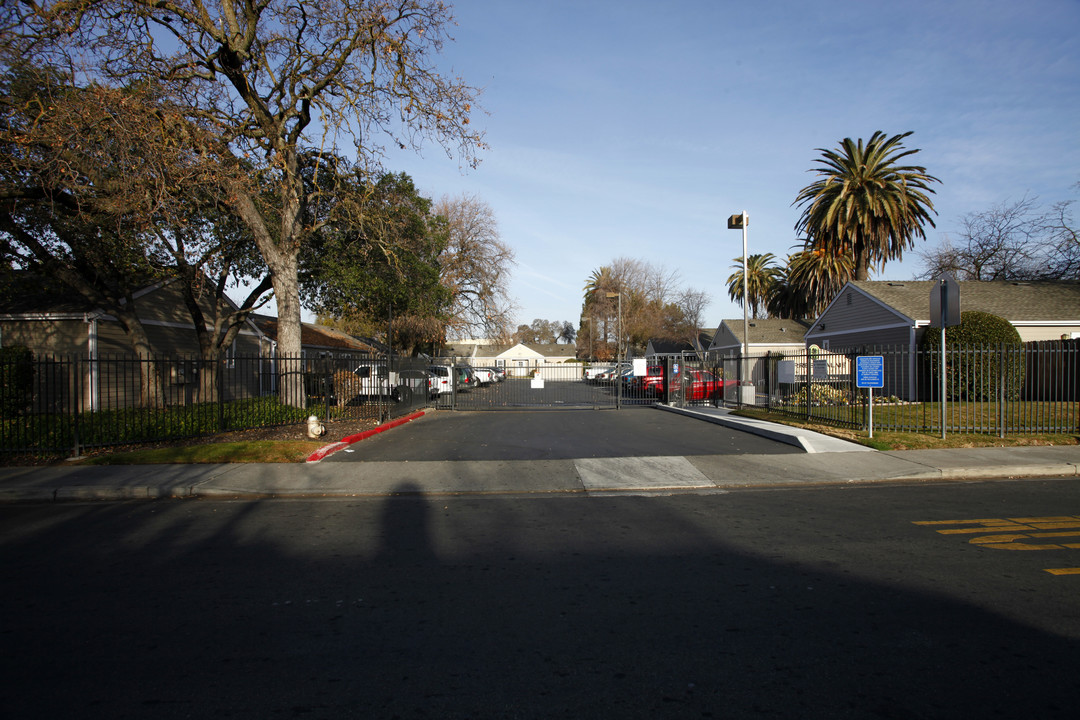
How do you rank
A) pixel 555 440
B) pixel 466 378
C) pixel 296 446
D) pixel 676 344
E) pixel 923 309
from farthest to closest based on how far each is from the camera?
1. pixel 676 344
2. pixel 466 378
3. pixel 923 309
4. pixel 555 440
5. pixel 296 446

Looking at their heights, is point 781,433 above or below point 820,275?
below

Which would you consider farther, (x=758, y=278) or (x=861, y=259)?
(x=758, y=278)

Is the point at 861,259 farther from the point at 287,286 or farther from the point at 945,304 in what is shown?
the point at 287,286

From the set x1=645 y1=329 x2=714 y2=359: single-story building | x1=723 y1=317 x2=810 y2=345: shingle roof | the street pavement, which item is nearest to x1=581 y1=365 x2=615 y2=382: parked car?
x1=723 y1=317 x2=810 y2=345: shingle roof

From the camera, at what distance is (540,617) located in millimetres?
4672

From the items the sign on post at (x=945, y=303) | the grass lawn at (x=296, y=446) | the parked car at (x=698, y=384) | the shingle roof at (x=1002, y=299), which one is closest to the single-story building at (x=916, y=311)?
the shingle roof at (x=1002, y=299)

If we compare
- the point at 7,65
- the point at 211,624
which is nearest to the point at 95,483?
the point at 211,624

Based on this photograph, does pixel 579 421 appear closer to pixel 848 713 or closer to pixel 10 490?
pixel 10 490

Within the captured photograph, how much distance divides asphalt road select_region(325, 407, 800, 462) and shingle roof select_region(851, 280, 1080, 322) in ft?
40.4

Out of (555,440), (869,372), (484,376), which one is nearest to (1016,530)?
(869,372)

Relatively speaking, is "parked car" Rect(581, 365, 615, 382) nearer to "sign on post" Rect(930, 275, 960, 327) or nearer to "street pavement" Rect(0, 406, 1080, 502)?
"sign on post" Rect(930, 275, 960, 327)

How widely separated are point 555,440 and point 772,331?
31042 millimetres

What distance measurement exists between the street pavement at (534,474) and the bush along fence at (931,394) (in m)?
1.99

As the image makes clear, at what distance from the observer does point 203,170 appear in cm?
1384
